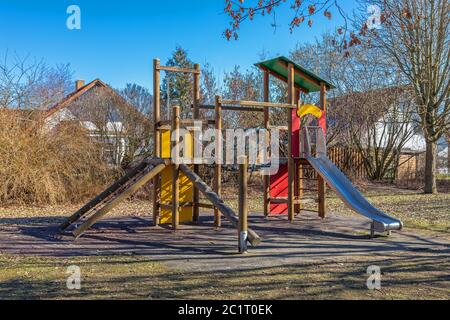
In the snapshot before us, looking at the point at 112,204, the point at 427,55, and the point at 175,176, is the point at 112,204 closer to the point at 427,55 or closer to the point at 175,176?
the point at 175,176

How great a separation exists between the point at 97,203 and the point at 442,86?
14.3m

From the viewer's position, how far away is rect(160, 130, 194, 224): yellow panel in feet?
33.3

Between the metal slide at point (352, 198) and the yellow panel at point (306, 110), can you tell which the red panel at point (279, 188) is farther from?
the yellow panel at point (306, 110)

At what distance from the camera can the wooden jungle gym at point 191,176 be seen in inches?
361

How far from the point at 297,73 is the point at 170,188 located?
4175mm

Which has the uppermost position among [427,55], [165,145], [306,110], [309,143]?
[427,55]

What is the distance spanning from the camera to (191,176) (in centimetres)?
916

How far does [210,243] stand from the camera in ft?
26.4

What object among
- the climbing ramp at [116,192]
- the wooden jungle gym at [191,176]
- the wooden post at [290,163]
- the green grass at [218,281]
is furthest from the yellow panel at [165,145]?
the green grass at [218,281]

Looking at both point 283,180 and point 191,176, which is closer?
point 191,176

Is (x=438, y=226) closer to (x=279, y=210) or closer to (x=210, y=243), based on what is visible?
(x=279, y=210)

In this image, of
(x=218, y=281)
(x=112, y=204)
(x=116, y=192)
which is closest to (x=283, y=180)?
(x=116, y=192)

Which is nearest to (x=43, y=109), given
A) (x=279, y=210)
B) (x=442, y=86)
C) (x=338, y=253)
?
(x=279, y=210)

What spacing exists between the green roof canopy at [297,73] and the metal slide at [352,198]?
1.82 metres
